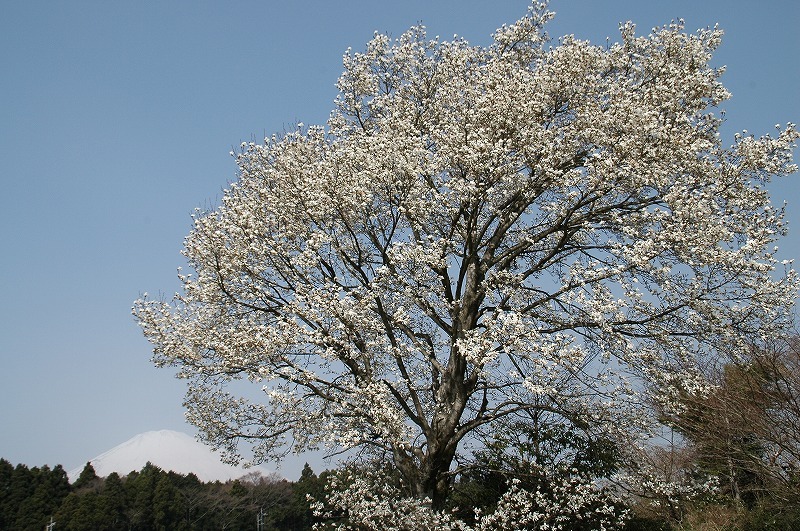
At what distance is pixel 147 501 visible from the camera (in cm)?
6309

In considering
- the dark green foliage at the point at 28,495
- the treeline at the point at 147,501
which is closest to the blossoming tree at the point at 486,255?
the treeline at the point at 147,501

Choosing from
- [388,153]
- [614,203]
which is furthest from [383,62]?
[614,203]

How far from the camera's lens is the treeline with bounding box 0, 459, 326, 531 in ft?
183

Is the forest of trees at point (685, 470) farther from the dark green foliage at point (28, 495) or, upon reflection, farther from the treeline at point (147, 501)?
the dark green foliage at point (28, 495)

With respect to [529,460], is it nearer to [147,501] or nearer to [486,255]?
[486,255]

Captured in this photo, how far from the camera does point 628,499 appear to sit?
17.5 meters

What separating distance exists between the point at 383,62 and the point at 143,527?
59773 millimetres

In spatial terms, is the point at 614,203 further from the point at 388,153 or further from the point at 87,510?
the point at 87,510

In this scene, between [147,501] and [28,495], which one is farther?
[147,501]

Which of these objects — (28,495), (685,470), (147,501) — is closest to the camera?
(685,470)

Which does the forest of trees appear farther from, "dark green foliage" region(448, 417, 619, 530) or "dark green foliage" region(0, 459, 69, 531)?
"dark green foliage" region(0, 459, 69, 531)

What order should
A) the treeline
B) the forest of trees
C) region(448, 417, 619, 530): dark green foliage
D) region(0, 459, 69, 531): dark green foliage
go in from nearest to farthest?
1. the forest of trees
2. region(448, 417, 619, 530): dark green foliage
3. region(0, 459, 69, 531): dark green foliage
4. the treeline

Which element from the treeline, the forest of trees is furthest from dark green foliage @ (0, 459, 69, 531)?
the forest of trees

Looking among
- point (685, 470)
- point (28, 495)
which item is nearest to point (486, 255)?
point (685, 470)
